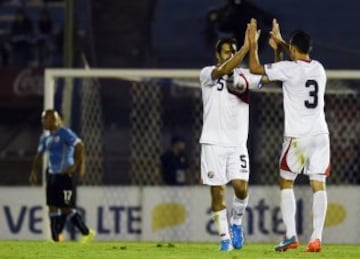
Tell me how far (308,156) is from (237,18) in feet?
42.8

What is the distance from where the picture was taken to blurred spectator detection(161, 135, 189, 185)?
20703 millimetres

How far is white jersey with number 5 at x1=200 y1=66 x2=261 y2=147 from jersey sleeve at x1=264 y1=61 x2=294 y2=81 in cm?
33

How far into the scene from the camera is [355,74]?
18.0 meters

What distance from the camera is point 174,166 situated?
820 inches

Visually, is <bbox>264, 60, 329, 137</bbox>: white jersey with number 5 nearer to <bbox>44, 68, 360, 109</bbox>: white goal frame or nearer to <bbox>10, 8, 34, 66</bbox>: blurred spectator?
<bbox>44, 68, 360, 109</bbox>: white goal frame

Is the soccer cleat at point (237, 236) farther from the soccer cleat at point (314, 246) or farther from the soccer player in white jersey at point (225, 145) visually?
the soccer cleat at point (314, 246)

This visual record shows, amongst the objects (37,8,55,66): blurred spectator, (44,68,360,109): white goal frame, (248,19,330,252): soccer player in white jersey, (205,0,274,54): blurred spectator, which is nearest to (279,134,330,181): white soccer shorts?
(248,19,330,252): soccer player in white jersey

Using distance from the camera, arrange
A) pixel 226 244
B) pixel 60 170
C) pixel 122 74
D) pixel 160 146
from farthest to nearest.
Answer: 1. pixel 160 146
2. pixel 122 74
3. pixel 60 170
4. pixel 226 244

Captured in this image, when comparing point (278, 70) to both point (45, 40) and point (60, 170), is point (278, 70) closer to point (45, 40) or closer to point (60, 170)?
point (60, 170)

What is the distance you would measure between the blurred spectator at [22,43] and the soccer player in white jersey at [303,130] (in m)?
17.2

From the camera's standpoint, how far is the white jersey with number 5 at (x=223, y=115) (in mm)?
12461

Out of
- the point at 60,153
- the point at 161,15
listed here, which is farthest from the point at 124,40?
the point at 60,153

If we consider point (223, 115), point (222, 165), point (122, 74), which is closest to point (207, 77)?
point (223, 115)

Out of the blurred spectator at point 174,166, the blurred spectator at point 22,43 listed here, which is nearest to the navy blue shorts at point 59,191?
the blurred spectator at point 174,166
